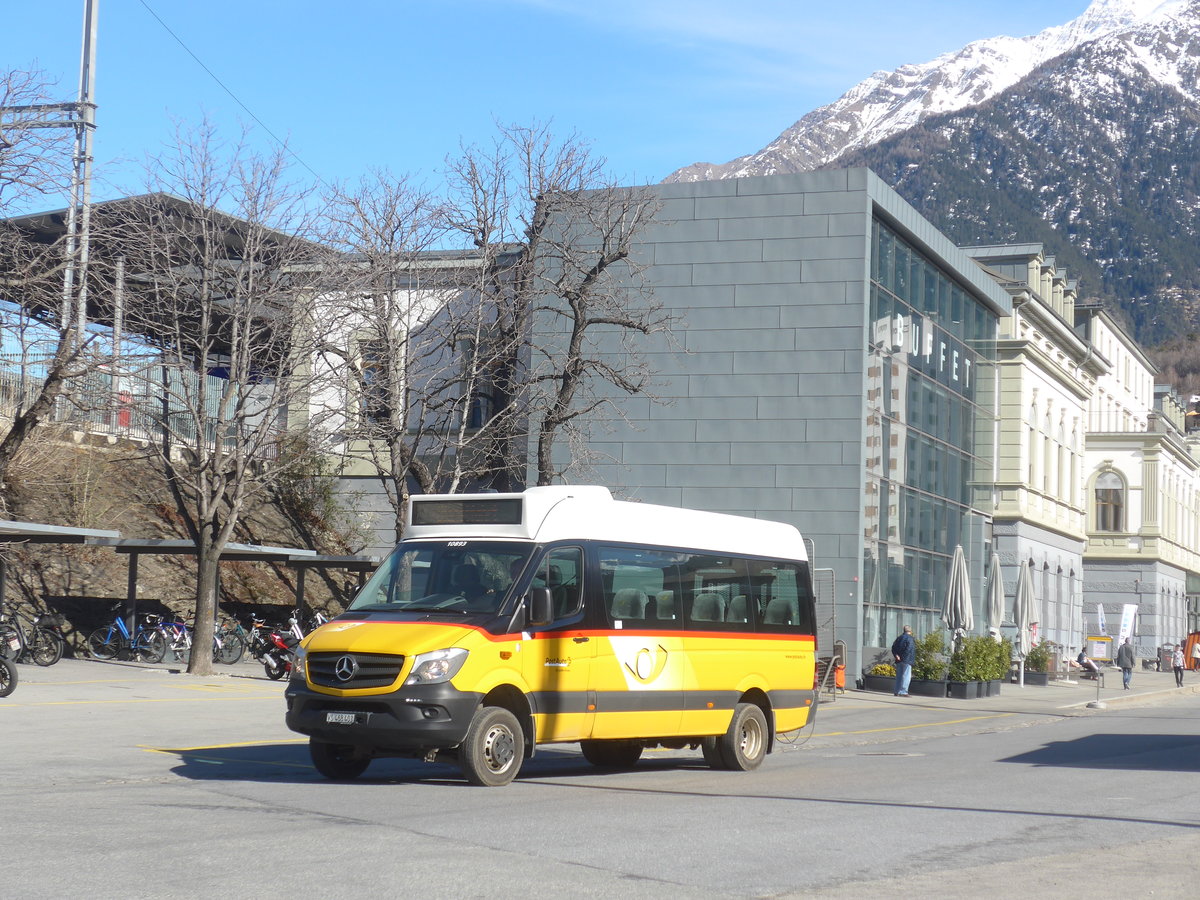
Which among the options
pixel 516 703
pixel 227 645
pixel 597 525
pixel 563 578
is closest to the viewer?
pixel 516 703

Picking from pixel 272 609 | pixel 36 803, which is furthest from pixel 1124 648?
pixel 36 803

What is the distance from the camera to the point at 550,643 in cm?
1348

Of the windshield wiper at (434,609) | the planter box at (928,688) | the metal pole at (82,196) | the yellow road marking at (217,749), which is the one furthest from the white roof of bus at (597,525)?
the planter box at (928,688)

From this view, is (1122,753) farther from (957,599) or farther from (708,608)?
(957,599)

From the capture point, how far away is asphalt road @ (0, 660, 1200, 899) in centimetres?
834

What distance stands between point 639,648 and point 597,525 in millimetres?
1289

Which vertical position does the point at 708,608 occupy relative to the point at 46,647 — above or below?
above

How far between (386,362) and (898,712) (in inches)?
486

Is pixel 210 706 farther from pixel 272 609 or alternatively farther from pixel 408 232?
pixel 272 609

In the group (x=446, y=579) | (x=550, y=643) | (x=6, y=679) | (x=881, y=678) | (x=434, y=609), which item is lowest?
→ (x=881, y=678)

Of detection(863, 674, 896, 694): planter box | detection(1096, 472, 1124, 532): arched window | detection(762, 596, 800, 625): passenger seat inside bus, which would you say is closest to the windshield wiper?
detection(762, 596, 800, 625): passenger seat inside bus

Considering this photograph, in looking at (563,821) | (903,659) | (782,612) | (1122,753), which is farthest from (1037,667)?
(563,821)

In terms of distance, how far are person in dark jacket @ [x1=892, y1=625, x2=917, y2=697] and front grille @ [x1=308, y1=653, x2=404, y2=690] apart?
913 inches

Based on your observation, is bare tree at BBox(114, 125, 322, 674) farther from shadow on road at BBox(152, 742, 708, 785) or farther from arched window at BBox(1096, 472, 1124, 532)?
arched window at BBox(1096, 472, 1124, 532)
